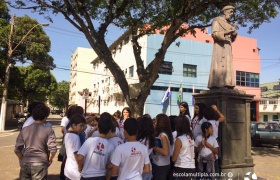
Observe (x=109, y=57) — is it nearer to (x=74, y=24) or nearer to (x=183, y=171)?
(x=74, y=24)

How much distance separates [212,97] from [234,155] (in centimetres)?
143

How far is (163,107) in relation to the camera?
94.3 ft

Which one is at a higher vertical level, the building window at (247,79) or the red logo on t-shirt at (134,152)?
the building window at (247,79)

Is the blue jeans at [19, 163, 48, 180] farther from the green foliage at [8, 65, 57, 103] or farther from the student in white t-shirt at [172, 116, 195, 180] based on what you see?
the green foliage at [8, 65, 57, 103]

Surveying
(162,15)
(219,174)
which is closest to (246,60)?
(162,15)

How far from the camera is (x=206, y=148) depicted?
205 inches

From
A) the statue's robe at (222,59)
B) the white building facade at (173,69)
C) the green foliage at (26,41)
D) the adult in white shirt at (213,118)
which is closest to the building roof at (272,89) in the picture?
the white building facade at (173,69)

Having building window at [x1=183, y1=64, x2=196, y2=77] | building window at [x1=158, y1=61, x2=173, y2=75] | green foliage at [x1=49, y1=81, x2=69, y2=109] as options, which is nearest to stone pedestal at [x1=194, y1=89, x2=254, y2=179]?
building window at [x1=158, y1=61, x2=173, y2=75]

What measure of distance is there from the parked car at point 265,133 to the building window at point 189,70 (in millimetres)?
15021

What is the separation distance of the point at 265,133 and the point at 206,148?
11328 millimetres

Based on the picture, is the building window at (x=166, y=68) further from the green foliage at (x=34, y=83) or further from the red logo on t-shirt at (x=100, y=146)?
the red logo on t-shirt at (x=100, y=146)

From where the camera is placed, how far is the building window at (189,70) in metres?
30.1

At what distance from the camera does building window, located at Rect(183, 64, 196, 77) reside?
3006 cm

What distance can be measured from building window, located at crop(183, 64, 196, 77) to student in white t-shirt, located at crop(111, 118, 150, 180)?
2689cm
